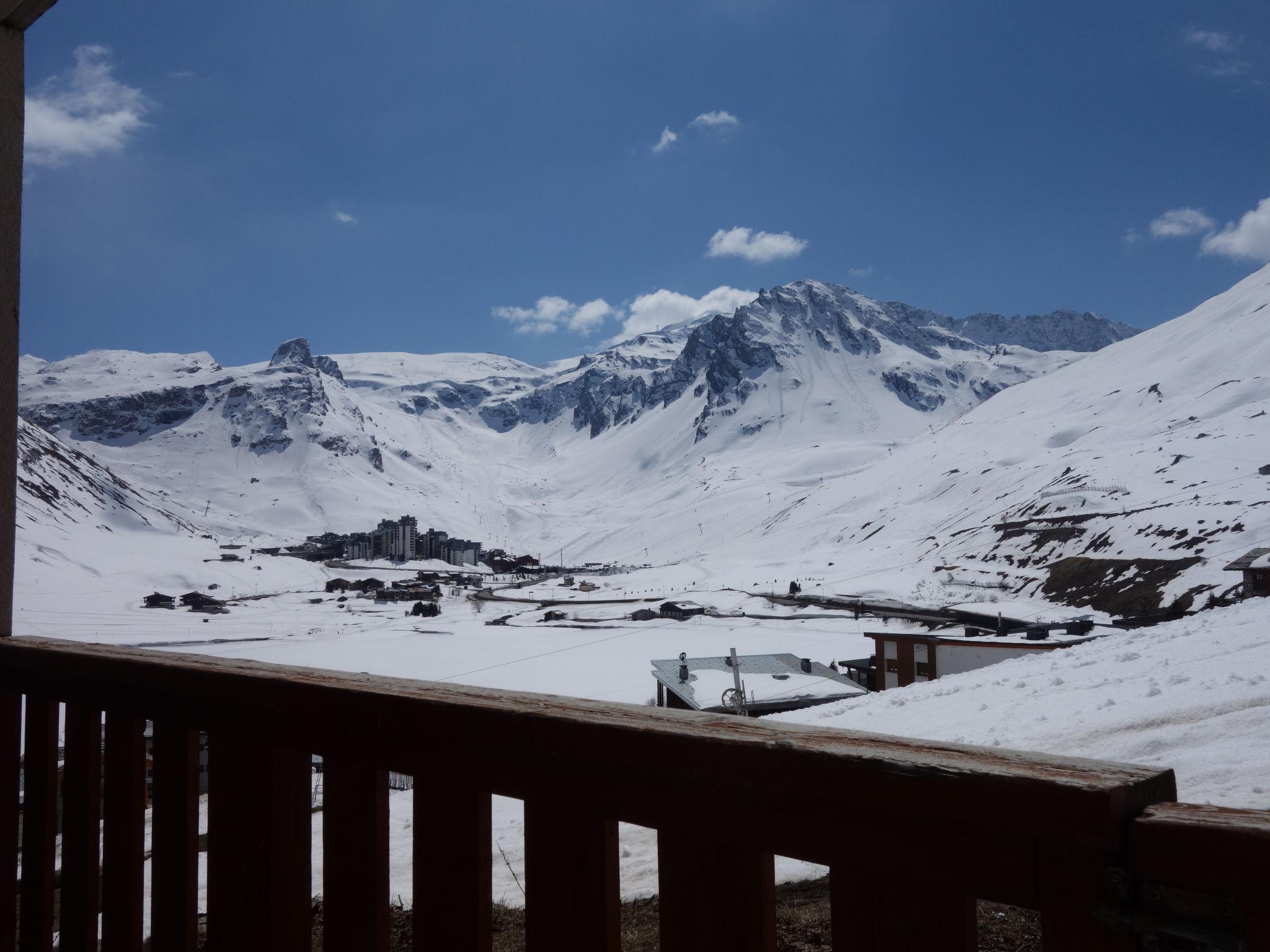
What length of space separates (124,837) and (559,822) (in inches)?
53.3

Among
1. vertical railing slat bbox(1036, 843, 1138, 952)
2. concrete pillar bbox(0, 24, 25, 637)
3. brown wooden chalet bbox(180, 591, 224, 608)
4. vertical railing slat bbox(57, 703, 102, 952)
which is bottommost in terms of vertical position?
brown wooden chalet bbox(180, 591, 224, 608)

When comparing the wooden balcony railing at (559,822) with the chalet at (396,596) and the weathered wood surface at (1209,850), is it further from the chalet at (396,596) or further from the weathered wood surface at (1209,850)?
the chalet at (396,596)

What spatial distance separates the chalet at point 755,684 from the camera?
16.9m

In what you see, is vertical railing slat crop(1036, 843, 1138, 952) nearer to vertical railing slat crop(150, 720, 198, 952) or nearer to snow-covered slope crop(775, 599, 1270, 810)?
vertical railing slat crop(150, 720, 198, 952)

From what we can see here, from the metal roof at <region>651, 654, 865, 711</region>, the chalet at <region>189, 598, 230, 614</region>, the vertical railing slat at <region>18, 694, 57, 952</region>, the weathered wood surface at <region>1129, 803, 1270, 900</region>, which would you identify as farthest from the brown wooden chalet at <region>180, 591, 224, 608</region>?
the weathered wood surface at <region>1129, 803, 1270, 900</region>

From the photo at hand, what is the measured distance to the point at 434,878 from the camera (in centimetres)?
157

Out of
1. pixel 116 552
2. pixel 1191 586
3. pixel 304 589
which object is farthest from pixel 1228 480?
pixel 116 552

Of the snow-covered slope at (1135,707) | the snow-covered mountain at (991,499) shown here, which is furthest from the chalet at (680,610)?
the snow-covered slope at (1135,707)

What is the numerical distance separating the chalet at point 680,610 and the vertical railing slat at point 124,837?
45552 mm

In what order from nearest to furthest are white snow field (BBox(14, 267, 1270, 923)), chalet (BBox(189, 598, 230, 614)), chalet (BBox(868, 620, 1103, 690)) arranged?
white snow field (BBox(14, 267, 1270, 923)) → chalet (BBox(868, 620, 1103, 690)) → chalet (BBox(189, 598, 230, 614))

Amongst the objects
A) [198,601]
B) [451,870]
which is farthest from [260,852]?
[198,601]

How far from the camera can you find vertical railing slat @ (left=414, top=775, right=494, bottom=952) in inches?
60.0

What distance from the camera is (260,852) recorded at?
1.79 m

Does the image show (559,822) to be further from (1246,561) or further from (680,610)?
(680,610)
